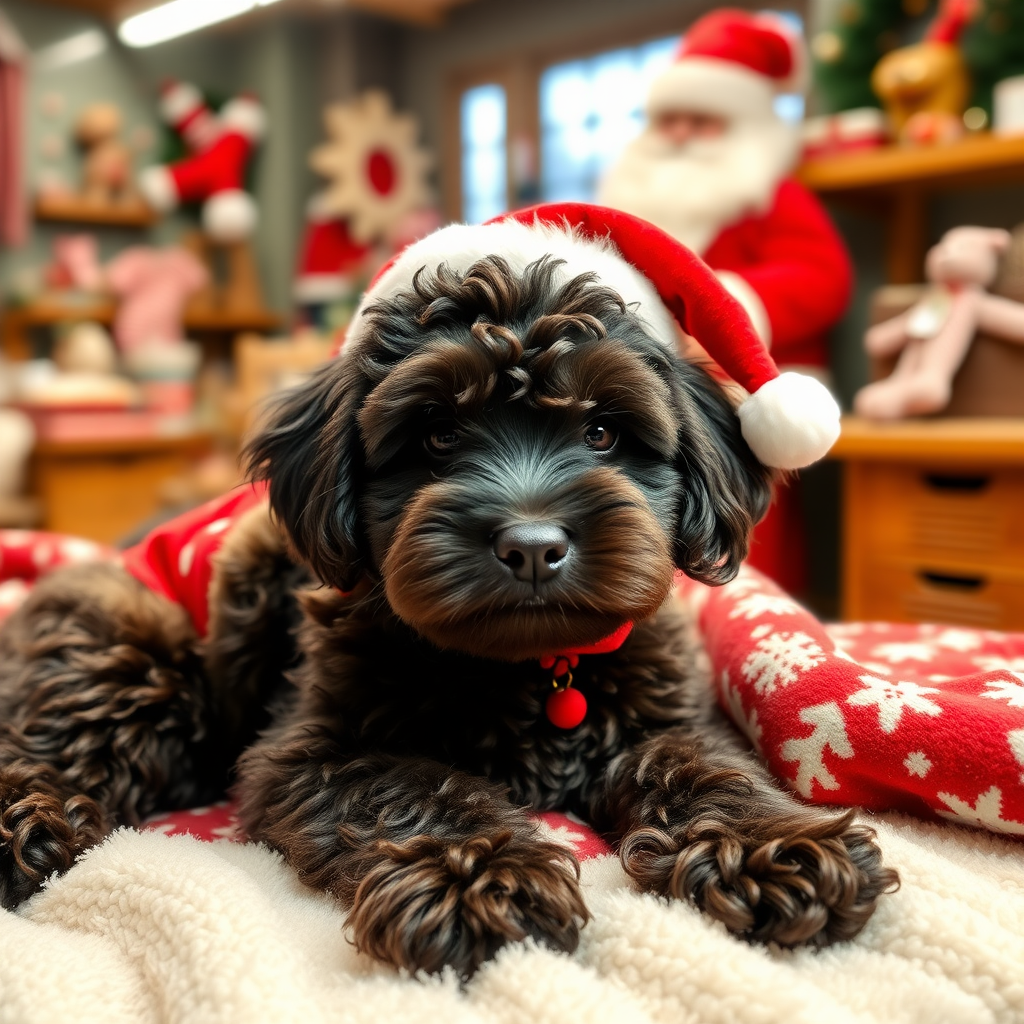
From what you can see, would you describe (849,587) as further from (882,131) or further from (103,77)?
(103,77)

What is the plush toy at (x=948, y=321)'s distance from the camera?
3066mm

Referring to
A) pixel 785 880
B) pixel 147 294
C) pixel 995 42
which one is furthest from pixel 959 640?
pixel 147 294

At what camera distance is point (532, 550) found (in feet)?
4.01

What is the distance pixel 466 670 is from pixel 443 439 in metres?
0.34

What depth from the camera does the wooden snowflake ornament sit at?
684 centimetres

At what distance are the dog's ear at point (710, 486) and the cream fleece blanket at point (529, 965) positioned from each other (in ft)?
1.50

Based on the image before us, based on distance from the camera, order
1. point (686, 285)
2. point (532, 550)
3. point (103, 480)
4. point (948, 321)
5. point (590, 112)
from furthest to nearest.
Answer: point (590, 112), point (103, 480), point (948, 321), point (686, 285), point (532, 550)

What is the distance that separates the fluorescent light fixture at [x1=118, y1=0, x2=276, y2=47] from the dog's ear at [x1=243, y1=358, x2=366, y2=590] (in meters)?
6.51

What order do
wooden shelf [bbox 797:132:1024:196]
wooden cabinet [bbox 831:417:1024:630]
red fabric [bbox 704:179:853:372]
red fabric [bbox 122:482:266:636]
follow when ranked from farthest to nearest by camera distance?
1. red fabric [bbox 704:179:853:372]
2. wooden shelf [bbox 797:132:1024:196]
3. wooden cabinet [bbox 831:417:1024:630]
4. red fabric [bbox 122:482:266:636]

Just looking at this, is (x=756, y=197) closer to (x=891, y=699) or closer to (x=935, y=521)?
(x=935, y=521)

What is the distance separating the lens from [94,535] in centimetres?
598

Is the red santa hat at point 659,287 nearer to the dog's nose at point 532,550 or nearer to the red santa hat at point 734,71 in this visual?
the dog's nose at point 532,550

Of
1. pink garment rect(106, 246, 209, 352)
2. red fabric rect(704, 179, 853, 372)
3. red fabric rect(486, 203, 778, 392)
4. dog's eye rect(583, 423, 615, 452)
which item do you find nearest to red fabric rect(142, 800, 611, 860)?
dog's eye rect(583, 423, 615, 452)

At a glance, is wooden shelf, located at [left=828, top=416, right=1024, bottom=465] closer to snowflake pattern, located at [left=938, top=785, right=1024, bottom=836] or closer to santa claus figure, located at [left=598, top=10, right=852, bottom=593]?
santa claus figure, located at [left=598, top=10, right=852, bottom=593]
